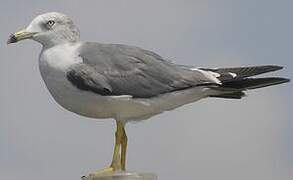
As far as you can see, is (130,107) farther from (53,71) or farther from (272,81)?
(272,81)

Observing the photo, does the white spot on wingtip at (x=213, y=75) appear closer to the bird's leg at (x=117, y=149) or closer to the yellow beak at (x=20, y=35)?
the bird's leg at (x=117, y=149)

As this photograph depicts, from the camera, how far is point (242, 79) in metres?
6.61

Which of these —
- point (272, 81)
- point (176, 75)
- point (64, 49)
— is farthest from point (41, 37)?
point (272, 81)

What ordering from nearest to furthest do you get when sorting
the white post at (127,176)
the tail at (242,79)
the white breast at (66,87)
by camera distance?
the white post at (127,176) → the white breast at (66,87) → the tail at (242,79)

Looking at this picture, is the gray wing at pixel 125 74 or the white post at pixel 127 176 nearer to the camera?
the white post at pixel 127 176

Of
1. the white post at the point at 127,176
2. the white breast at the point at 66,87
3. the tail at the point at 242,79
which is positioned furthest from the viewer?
the tail at the point at 242,79

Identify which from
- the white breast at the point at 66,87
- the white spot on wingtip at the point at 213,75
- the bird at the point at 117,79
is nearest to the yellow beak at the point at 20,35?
the bird at the point at 117,79

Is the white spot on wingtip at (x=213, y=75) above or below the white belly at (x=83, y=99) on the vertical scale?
above

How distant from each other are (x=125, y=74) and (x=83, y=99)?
0.49 meters

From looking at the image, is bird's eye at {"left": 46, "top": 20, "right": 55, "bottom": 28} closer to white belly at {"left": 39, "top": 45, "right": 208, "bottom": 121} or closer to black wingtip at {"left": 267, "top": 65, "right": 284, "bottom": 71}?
white belly at {"left": 39, "top": 45, "right": 208, "bottom": 121}

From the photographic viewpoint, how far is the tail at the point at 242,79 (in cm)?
657

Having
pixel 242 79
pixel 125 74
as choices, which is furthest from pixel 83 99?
pixel 242 79

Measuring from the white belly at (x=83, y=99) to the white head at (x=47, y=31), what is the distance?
0.38 ft

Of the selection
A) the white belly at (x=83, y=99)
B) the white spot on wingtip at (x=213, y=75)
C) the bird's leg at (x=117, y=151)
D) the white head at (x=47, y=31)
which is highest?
the white head at (x=47, y=31)
